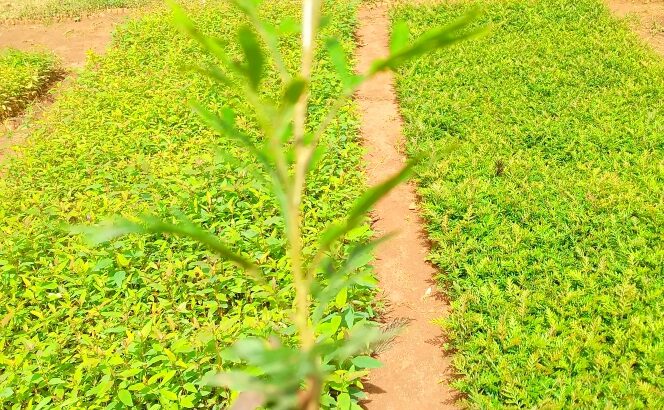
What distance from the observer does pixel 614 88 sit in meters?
6.67

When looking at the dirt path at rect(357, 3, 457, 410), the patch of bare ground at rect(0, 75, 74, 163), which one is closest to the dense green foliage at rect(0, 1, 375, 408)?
the dirt path at rect(357, 3, 457, 410)

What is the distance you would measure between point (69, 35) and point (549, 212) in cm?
1138

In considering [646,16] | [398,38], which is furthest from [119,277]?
[646,16]

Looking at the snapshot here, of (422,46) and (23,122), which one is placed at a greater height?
(422,46)

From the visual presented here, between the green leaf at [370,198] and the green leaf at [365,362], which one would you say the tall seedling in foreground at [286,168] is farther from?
the green leaf at [365,362]

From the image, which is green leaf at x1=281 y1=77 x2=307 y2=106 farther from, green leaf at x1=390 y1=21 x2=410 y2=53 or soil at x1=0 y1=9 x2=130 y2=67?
soil at x1=0 y1=9 x2=130 y2=67

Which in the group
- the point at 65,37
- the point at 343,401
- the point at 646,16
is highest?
the point at 646,16

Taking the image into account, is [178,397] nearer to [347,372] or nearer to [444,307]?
[347,372]

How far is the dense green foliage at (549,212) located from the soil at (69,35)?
286 inches

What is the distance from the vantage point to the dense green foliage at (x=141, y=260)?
300 centimetres

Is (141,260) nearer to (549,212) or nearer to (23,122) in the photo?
(549,212)

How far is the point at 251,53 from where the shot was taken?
20.9 inches

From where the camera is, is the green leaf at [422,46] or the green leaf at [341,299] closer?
the green leaf at [422,46]

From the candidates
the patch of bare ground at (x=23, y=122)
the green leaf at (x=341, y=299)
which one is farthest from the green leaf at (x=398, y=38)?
the patch of bare ground at (x=23, y=122)
